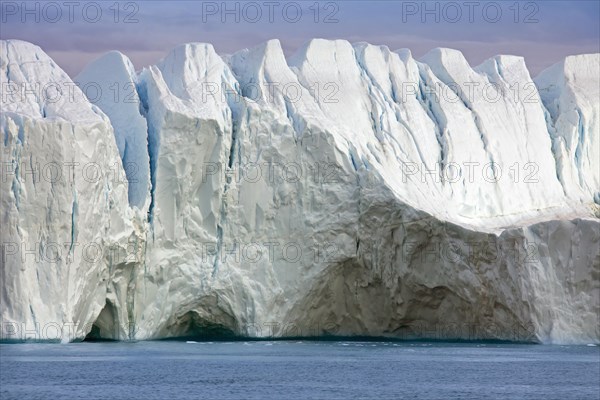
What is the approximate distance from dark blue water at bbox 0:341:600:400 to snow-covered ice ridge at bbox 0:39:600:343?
987 mm

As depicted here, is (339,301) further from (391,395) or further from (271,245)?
(391,395)

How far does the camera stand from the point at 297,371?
31359mm

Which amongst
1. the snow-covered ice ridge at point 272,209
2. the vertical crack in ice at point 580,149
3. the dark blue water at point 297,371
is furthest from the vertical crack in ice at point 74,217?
the vertical crack in ice at point 580,149

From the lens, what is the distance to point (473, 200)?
134 ft

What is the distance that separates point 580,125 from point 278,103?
9.79m

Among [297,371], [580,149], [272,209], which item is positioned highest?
[580,149]

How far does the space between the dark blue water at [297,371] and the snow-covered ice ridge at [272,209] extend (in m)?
0.99

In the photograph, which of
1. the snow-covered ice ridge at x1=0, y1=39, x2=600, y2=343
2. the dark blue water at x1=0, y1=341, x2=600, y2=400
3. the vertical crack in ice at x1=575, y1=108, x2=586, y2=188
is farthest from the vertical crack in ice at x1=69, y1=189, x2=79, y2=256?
the vertical crack in ice at x1=575, y1=108, x2=586, y2=188

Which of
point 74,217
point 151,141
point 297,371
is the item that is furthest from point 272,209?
point 297,371

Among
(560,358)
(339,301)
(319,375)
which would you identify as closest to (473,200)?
(339,301)

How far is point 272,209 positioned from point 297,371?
7599 millimetres

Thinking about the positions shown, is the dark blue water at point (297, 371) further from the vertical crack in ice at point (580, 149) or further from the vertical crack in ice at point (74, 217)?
the vertical crack in ice at point (580, 149)

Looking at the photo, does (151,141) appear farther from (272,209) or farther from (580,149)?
(580,149)

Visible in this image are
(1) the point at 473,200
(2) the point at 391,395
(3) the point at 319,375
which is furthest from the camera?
(1) the point at 473,200
